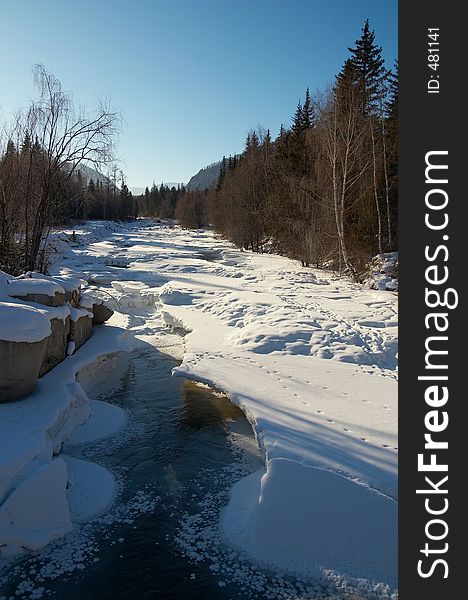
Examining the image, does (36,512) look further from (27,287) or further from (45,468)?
(27,287)

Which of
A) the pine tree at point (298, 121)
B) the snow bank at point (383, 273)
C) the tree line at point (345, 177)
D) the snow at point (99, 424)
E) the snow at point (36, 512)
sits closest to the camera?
the snow at point (36, 512)

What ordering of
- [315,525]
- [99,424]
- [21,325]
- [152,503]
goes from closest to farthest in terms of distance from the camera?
1. [315,525]
2. [152,503]
3. [21,325]
4. [99,424]

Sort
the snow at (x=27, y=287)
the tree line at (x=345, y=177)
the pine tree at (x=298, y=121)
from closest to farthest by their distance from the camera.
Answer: the snow at (x=27, y=287) < the tree line at (x=345, y=177) < the pine tree at (x=298, y=121)

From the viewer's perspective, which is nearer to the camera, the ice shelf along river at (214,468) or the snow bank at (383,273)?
the ice shelf along river at (214,468)

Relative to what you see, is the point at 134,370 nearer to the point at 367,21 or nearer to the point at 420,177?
the point at 420,177

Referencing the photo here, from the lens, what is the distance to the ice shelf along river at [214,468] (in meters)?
4.38

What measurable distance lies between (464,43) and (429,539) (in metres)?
3.92

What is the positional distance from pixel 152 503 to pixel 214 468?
107 centimetres

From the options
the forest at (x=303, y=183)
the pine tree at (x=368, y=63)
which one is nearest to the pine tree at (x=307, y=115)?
the forest at (x=303, y=183)

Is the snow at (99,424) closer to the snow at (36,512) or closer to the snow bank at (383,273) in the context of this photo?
the snow at (36,512)

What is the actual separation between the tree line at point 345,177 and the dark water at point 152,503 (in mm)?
13195

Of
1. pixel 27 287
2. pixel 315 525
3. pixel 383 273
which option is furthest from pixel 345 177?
pixel 315 525

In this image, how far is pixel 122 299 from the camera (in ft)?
56.0

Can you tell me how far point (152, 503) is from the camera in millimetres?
5430
